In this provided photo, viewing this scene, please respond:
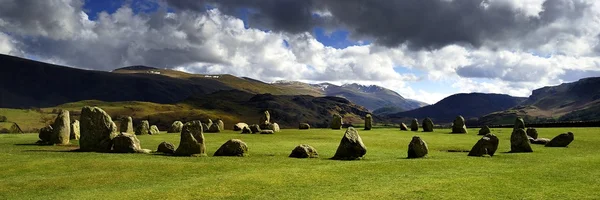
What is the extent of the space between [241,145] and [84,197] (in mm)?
13940

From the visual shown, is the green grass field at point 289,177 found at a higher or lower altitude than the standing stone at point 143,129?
lower

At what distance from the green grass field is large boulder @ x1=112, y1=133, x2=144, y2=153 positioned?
2.04m

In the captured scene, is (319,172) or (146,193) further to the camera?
(319,172)

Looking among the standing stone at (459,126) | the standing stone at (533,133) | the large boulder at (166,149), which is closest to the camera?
the large boulder at (166,149)

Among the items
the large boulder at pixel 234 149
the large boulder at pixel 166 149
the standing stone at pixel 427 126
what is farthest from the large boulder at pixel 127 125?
the standing stone at pixel 427 126

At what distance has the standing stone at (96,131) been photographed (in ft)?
114

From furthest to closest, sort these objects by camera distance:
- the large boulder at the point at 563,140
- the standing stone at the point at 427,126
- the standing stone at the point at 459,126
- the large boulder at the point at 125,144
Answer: the standing stone at the point at 427,126
the standing stone at the point at 459,126
the large boulder at the point at 563,140
the large boulder at the point at 125,144

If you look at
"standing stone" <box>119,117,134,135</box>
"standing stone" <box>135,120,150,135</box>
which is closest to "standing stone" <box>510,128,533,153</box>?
"standing stone" <box>119,117,134,135</box>

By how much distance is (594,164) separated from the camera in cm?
2578

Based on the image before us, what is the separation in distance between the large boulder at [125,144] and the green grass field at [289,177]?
2039 millimetres

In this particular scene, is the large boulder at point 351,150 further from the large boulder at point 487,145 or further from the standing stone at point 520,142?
the standing stone at point 520,142

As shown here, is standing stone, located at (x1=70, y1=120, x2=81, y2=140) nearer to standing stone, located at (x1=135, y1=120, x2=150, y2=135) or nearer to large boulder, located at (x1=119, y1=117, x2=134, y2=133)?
large boulder, located at (x1=119, y1=117, x2=134, y2=133)

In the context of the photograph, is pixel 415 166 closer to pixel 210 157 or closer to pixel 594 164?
pixel 594 164

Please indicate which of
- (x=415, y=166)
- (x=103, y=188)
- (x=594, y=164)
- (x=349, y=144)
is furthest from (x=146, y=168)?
(x=594, y=164)
